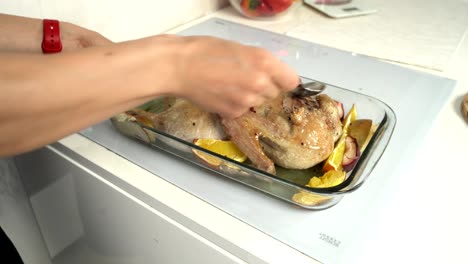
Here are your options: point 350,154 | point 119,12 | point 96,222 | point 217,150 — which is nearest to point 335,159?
point 350,154

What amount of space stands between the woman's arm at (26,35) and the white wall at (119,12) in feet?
0.32

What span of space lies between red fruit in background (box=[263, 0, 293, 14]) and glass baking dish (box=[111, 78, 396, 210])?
0.45 m

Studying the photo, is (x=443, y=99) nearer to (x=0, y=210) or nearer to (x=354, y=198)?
(x=354, y=198)

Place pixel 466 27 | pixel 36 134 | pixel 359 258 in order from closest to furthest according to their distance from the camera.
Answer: pixel 36 134 < pixel 359 258 < pixel 466 27

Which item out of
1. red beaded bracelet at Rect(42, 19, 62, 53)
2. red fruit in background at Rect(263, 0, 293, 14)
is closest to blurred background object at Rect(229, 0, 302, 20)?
red fruit in background at Rect(263, 0, 293, 14)

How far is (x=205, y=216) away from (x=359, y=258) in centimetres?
18

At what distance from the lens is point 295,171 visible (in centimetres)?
51

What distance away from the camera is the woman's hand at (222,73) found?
37 centimetres

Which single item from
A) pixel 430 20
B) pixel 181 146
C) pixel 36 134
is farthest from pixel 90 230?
pixel 430 20

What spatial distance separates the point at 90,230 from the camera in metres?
0.70

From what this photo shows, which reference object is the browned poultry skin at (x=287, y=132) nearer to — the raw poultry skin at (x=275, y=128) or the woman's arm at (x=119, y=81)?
the raw poultry skin at (x=275, y=128)

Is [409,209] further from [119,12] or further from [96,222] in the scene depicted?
[119,12]

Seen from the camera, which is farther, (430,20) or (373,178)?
(430,20)

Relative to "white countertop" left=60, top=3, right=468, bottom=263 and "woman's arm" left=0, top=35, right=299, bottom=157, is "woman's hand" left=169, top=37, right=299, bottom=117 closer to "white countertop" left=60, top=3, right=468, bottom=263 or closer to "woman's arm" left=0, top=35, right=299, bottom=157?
"woman's arm" left=0, top=35, right=299, bottom=157
